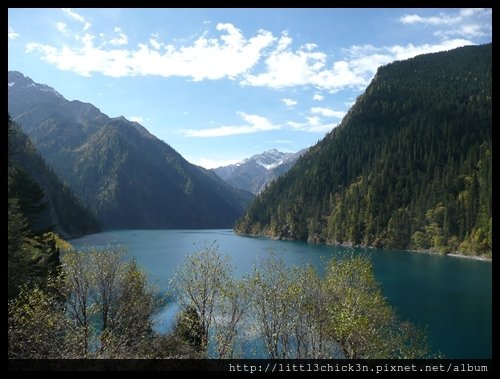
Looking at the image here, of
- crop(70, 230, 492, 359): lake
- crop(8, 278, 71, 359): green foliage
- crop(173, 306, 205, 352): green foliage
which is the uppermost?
crop(8, 278, 71, 359): green foliage

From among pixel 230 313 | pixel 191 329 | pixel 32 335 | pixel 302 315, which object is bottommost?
pixel 191 329

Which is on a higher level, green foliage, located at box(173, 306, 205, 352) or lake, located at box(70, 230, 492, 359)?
green foliage, located at box(173, 306, 205, 352)

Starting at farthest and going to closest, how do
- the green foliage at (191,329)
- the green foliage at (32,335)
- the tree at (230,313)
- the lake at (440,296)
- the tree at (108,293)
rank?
the lake at (440,296) < the tree at (108,293) < the green foliage at (191,329) < the tree at (230,313) < the green foliage at (32,335)

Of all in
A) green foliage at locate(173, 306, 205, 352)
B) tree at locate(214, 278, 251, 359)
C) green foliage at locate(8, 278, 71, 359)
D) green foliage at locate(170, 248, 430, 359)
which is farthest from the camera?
green foliage at locate(173, 306, 205, 352)

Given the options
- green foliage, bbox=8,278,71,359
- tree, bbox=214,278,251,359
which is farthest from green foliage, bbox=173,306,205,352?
green foliage, bbox=8,278,71,359

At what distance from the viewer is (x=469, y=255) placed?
121 metres

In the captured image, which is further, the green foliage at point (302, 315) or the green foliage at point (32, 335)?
the green foliage at point (302, 315)

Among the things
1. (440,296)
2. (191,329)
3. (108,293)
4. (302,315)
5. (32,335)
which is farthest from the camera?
(440,296)

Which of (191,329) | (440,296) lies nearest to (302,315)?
(191,329)

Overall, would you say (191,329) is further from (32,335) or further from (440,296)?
(440,296)

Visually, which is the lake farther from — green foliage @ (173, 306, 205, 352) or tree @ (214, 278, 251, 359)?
green foliage @ (173, 306, 205, 352)

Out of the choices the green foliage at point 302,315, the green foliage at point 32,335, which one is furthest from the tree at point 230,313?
the green foliage at point 32,335

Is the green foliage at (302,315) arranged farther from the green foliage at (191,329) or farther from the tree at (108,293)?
the tree at (108,293)

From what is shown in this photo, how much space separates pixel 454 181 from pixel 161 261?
4579 inches
